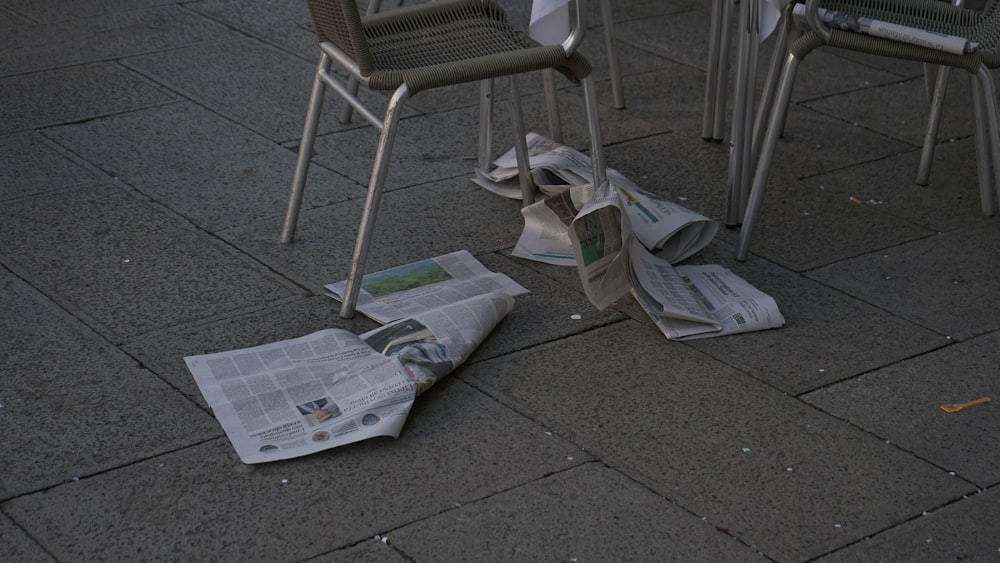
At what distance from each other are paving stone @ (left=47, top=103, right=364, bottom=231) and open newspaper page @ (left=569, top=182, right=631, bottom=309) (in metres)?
0.84

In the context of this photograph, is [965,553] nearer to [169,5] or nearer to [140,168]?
[140,168]

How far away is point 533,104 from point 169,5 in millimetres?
1696

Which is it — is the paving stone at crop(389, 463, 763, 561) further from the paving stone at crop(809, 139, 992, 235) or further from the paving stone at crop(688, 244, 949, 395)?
the paving stone at crop(809, 139, 992, 235)

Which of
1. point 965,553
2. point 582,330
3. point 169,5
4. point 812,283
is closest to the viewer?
point 965,553

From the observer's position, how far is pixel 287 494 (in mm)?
1872

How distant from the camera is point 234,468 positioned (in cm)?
193

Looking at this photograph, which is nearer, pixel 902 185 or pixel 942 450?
pixel 942 450

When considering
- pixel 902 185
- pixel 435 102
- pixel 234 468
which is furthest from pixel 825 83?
pixel 234 468

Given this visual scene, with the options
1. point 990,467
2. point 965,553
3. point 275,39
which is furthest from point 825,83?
point 965,553

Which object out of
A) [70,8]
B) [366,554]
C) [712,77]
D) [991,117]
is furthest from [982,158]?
[70,8]

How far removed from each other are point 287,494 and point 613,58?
7.00ft

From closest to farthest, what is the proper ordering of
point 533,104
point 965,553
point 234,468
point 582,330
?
point 965,553, point 234,468, point 582,330, point 533,104

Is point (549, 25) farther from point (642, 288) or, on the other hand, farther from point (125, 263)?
point (125, 263)

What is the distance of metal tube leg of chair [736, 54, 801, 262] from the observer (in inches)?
104
